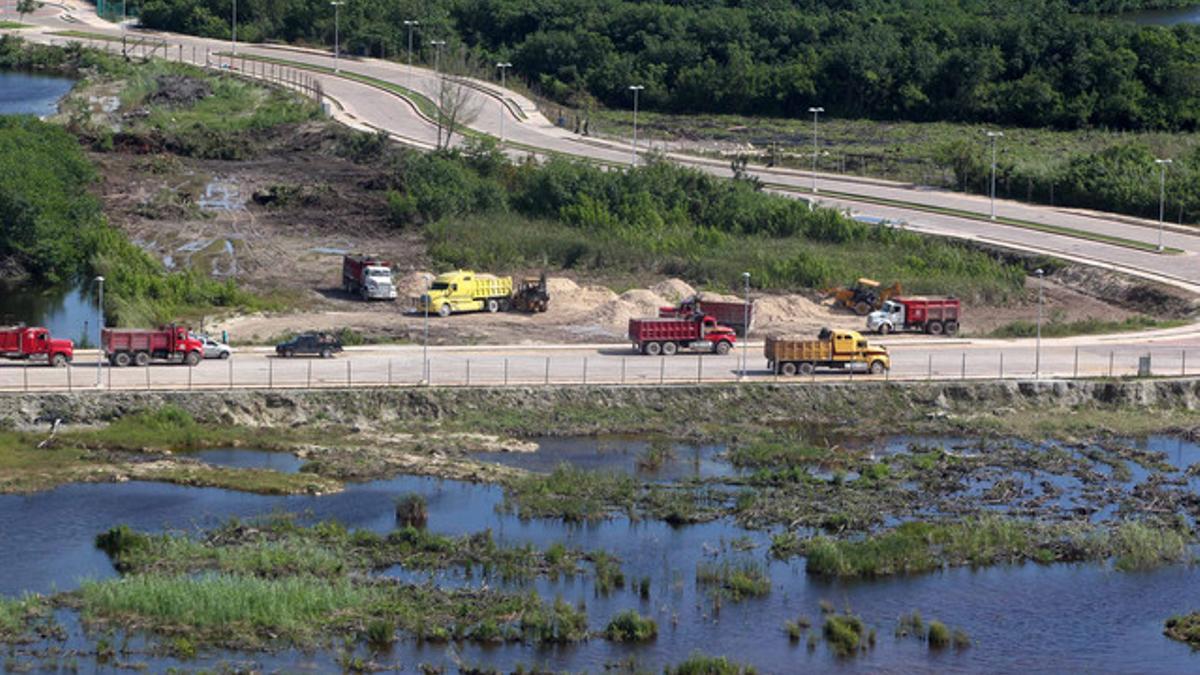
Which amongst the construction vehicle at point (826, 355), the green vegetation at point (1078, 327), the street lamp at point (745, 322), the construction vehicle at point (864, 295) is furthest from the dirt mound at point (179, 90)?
the construction vehicle at point (826, 355)

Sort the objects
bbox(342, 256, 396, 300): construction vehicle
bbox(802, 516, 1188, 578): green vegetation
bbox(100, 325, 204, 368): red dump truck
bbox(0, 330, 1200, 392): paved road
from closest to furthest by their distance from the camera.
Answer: bbox(802, 516, 1188, 578): green vegetation < bbox(0, 330, 1200, 392): paved road < bbox(100, 325, 204, 368): red dump truck < bbox(342, 256, 396, 300): construction vehicle

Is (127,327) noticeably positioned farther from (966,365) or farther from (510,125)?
(510,125)

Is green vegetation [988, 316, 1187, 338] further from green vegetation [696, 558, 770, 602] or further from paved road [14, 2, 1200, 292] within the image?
green vegetation [696, 558, 770, 602]


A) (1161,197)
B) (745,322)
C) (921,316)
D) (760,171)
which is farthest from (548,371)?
(760,171)

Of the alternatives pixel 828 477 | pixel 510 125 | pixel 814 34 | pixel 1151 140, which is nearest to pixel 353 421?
pixel 828 477

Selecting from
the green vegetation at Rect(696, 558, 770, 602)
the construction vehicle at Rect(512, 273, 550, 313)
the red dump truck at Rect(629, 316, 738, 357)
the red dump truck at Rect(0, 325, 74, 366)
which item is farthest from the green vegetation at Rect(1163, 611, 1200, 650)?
the red dump truck at Rect(0, 325, 74, 366)

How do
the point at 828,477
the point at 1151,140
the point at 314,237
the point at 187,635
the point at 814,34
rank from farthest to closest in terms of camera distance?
the point at 814,34 < the point at 1151,140 < the point at 314,237 < the point at 828,477 < the point at 187,635
